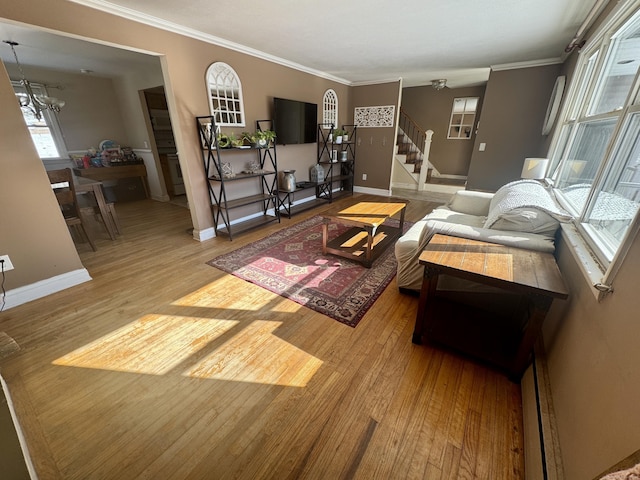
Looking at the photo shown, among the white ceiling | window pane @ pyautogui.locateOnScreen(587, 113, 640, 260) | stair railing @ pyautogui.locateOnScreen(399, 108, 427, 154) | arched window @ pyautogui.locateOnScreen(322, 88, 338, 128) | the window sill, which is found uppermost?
the white ceiling

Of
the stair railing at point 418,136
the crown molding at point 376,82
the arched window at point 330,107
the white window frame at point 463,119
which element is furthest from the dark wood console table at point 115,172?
the white window frame at point 463,119

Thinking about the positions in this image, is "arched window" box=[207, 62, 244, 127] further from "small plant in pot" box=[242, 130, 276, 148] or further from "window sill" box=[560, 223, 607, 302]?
"window sill" box=[560, 223, 607, 302]

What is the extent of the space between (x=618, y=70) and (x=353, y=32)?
2.30m

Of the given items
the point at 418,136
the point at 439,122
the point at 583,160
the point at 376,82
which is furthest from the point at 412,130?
the point at 583,160

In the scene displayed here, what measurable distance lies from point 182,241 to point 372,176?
4244 mm

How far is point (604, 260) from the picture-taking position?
1.14 meters

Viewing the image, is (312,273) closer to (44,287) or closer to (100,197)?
(44,287)

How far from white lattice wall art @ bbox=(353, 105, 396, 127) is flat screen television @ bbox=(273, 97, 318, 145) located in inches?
55.9

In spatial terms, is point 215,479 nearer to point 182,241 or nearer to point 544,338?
point 544,338

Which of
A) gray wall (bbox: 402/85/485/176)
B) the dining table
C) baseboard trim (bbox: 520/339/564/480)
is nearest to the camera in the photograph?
baseboard trim (bbox: 520/339/564/480)

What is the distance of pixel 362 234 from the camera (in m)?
3.18

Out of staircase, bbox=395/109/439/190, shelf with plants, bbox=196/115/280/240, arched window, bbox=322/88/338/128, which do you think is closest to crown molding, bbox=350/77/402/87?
arched window, bbox=322/88/338/128

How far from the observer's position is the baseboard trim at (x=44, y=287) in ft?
6.84

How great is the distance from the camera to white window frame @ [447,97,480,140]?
6.34 m
